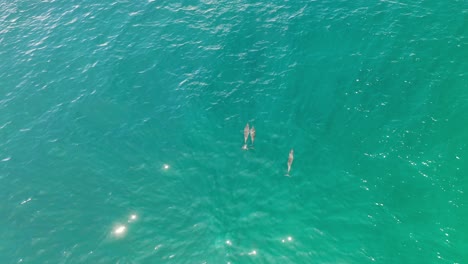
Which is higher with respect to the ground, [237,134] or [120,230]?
[237,134]

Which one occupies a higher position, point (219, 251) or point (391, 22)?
point (391, 22)

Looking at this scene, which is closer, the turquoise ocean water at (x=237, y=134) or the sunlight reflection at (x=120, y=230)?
the turquoise ocean water at (x=237, y=134)

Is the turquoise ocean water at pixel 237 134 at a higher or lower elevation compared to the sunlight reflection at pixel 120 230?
higher

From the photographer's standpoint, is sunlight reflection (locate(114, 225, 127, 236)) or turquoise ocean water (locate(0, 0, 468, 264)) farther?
sunlight reflection (locate(114, 225, 127, 236))

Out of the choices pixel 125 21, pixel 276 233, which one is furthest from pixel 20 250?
pixel 125 21

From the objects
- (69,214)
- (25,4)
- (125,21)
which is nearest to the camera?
(69,214)

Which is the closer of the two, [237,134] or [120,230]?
[120,230]

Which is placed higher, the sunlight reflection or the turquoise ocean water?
the turquoise ocean water

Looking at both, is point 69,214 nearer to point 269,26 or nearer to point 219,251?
point 219,251
